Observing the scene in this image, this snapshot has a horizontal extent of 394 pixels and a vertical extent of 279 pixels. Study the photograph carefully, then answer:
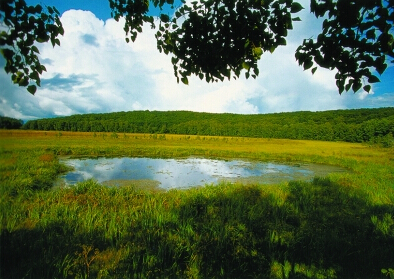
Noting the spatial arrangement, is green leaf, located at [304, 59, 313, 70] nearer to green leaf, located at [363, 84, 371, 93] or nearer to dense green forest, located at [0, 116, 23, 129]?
green leaf, located at [363, 84, 371, 93]

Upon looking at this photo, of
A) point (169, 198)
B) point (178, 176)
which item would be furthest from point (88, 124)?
point (169, 198)

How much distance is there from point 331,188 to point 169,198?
25.0 ft

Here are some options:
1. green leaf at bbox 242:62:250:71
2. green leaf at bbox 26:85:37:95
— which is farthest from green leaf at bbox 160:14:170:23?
green leaf at bbox 26:85:37:95

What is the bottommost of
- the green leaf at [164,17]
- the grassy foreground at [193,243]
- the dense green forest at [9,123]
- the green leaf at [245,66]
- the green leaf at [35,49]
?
the grassy foreground at [193,243]

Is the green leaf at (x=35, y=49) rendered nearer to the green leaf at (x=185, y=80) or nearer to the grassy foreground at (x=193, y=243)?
the grassy foreground at (x=193, y=243)

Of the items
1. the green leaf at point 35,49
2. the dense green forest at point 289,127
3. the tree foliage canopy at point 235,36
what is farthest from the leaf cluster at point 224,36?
the dense green forest at point 289,127

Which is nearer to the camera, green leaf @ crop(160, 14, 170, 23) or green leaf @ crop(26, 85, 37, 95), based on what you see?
green leaf @ crop(26, 85, 37, 95)

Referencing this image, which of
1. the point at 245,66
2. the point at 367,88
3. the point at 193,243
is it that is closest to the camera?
the point at 367,88

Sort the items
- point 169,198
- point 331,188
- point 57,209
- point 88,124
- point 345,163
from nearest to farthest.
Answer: point 57,209, point 169,198, point 331,188, point 345,163, point 88,124

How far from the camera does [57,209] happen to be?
6.27 metres

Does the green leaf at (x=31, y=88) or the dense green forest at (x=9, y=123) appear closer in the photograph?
the dense green forest at (x=9, y=123)

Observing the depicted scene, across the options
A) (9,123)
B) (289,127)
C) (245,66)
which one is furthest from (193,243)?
(289,127)

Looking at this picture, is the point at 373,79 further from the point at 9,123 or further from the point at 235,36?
the point at 9,123

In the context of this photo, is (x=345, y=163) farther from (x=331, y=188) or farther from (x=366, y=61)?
(x=366, y=61)
